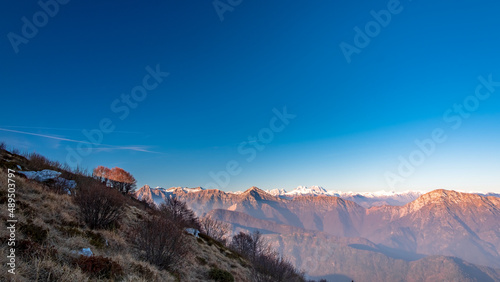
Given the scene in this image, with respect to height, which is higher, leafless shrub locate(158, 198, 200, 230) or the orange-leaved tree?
the orange-leaved tree

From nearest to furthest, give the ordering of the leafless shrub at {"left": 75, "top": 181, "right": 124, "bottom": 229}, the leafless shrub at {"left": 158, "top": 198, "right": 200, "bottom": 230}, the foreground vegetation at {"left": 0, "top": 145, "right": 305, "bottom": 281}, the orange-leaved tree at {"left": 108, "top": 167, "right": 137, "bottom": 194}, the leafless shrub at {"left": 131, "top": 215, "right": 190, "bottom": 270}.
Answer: the foreground vegetation at {"left": 0, "top": 145, "right": 305, "bottom": 281} < the leafless shrub at {"left": 131, "top": 215, "right": 190, "bottom": 270} < the leafless shrub at {"left": 75, "top": 181, "right": 124, "bottom": 229} < the leafless shrub at {"left": 158, "top": 198, "right": 200, "bottom": 230} < the orange-leaved tree at {"left": 108, "top": 167, "right": 137, "bottom": 194}

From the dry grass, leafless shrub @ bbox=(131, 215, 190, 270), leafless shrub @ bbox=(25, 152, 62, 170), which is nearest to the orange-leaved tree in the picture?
leafless shrub @ bbox=(25, 152, 62, 170)

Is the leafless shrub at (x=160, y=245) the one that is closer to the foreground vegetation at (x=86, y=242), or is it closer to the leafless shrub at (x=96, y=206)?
the foreground vegetation at (x=86, y=242)

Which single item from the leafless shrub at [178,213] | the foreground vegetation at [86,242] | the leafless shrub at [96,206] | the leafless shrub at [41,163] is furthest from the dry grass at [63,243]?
the leafless shrub at [178,213]

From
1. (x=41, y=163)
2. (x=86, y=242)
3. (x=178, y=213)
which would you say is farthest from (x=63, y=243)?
(x=178, y=213)

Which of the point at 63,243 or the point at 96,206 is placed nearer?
the point at 63,243

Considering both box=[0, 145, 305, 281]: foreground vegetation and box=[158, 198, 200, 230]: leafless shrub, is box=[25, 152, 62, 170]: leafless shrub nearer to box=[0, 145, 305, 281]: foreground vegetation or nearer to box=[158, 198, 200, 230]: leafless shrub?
box=[0, 145, 305, 281]: foreground vegetation

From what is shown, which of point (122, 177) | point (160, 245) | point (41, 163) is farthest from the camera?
point (122, 177)

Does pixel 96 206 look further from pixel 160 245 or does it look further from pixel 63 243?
pixel 160 245

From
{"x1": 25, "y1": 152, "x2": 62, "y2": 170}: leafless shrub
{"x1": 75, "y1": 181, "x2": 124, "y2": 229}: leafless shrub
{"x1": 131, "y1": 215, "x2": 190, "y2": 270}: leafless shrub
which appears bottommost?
{"x1": 131, "y1": 215, "x2": 190, "y2": 270}: leafless shrub

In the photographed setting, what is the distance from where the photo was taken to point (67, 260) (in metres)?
7.83

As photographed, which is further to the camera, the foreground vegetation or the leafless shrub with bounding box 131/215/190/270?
the leafless shrub with bounding box 131/215/190/270

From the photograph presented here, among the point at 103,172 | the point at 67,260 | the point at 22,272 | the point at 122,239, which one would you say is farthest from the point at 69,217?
the point at 103,172

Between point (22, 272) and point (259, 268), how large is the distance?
52.4 feet
